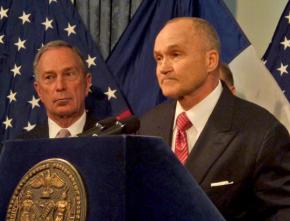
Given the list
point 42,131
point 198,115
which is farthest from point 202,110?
point 42,131

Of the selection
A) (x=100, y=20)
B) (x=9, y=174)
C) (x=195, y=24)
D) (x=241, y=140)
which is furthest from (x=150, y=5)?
(x=9, y=174)

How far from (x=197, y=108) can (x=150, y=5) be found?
5.00ft

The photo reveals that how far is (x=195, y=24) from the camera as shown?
2.01 m

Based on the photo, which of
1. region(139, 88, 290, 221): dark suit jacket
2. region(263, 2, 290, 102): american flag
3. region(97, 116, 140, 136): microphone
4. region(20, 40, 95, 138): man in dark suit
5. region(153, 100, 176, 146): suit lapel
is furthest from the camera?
region(263, 2, 290, 102): american flag

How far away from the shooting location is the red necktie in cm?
183

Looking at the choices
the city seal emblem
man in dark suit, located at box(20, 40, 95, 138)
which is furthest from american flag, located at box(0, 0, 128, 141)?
the city seal emblem

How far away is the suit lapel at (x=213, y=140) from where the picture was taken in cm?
170

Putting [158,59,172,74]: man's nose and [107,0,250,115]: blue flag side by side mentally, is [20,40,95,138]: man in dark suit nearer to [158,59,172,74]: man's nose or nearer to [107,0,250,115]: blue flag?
[107,0,250,115]: blue flag

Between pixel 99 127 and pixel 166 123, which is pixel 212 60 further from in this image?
pixel 99 127

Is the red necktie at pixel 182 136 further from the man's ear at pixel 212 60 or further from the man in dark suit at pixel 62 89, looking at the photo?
the man in dark suit at pixel 62 89

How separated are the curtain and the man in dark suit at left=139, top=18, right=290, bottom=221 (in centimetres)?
146

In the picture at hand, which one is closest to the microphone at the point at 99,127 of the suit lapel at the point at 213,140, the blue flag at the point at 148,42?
the suit lapel at the point at 213,140

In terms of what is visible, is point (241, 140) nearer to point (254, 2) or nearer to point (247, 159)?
point (247, 159)

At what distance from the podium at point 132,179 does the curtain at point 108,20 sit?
2.49 m
